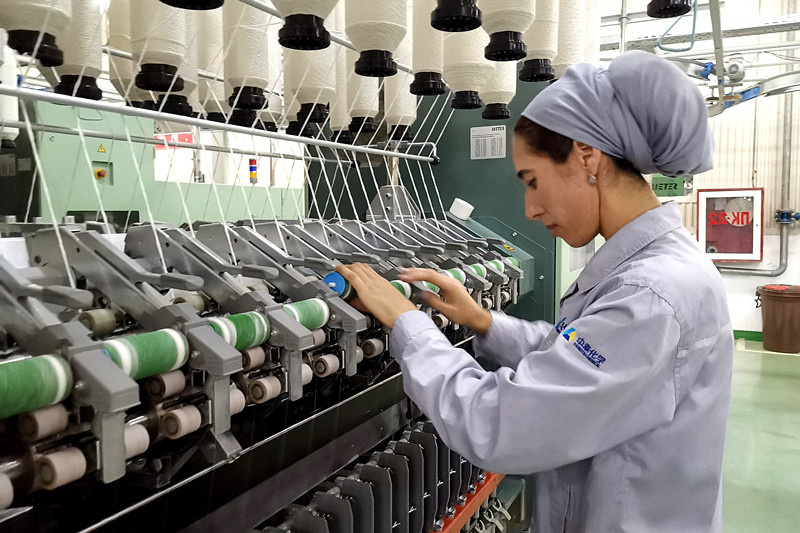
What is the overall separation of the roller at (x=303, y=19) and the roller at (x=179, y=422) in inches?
25.2

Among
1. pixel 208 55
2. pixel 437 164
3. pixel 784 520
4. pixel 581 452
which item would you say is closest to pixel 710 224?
pixel 784 520

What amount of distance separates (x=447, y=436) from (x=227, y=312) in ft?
1.67

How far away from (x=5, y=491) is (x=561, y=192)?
0.94 metres

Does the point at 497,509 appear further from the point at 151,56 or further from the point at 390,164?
the point at 151,56

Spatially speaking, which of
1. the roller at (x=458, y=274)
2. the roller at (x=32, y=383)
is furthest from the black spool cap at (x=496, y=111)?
the roller at (x=32, y=383)

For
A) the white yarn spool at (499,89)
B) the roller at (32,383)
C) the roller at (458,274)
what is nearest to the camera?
the roller at (32,383)

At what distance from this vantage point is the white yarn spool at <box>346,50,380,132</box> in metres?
2.25

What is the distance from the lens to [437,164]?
10.3 feet

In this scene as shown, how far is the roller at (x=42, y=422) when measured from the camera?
0.77 meters

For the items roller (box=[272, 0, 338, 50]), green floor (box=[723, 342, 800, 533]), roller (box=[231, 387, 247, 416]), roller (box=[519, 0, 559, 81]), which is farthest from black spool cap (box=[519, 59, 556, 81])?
green floor (box=[723, 342, 800, 533])

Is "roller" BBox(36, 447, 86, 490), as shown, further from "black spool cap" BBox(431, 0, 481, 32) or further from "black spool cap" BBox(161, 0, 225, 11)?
"black spool cap" BBox(431, 0, 481, 32)

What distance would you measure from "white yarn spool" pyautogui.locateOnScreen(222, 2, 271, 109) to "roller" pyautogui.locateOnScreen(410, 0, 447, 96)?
1.37 feet

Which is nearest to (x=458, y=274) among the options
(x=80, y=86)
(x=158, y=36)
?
(x=158, y=36)

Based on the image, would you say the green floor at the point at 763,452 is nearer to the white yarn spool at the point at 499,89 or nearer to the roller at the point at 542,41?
the white yarn spool at the point at 499,89
